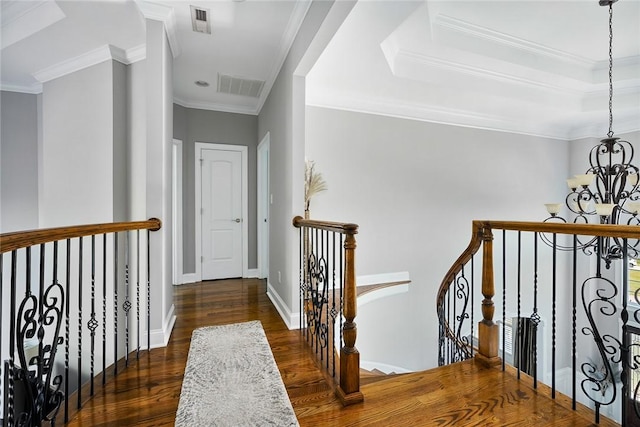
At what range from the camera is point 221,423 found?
159cm

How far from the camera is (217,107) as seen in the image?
4.56 meters

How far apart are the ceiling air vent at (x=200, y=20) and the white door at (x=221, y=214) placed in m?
2.06

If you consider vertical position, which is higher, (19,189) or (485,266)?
(19,189)

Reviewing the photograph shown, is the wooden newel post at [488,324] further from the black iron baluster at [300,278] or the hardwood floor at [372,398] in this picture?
the black iron baluster at [300,278]

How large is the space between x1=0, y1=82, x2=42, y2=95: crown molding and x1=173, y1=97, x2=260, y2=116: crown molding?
1.53m

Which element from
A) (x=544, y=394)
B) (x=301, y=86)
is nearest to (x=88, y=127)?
(x=301, y=86)

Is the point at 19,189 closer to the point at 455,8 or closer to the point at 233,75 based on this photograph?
the point at 233,75

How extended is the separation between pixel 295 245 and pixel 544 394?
A: 2.06m

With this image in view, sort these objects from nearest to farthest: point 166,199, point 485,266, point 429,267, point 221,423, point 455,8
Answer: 1. point 221,423
2. point 485,266
3. point 166,199
4. point 455,8
5. point 429,267

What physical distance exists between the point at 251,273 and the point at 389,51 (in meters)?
3.63

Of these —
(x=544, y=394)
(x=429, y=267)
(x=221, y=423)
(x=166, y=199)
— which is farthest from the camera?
(x=429, y=267)

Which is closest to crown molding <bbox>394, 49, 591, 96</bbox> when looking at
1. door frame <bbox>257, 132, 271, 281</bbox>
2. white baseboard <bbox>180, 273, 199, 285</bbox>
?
door frame <bbox>257, 132, 271, 281</bbox>

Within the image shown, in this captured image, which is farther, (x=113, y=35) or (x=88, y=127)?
(x=88, y=127)

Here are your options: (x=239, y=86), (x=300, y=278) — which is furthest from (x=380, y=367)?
(x=239, y=86)
